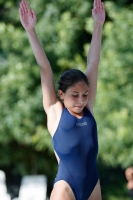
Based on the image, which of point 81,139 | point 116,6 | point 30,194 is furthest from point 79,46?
point 81,139

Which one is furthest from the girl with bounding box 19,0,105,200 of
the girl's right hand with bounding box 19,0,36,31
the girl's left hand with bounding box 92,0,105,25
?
the girl's left hand with bounding box 92,0,105,25

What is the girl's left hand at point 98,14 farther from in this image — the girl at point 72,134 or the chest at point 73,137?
the chest at point 73,137

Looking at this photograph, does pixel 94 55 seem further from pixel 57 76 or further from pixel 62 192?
pixel 57 76

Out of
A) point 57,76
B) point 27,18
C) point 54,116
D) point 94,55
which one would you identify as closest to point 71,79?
point 54,116

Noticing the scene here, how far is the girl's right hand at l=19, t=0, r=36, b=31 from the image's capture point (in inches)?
167

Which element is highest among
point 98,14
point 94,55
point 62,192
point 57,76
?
point 98,14

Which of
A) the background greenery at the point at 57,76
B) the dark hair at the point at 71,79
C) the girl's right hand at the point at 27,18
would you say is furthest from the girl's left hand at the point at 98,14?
the background greenery at the point at 57,76

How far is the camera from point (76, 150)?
4.02 m

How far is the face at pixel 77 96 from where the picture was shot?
4035 millimetres

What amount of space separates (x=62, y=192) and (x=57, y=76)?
376 centimetres

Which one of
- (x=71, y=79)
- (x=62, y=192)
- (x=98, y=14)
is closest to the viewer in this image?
(x=62, y=192)

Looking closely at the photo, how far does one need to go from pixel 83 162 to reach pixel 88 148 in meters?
0.09

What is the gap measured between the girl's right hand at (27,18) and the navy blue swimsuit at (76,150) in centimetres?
56

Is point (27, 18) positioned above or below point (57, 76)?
above
